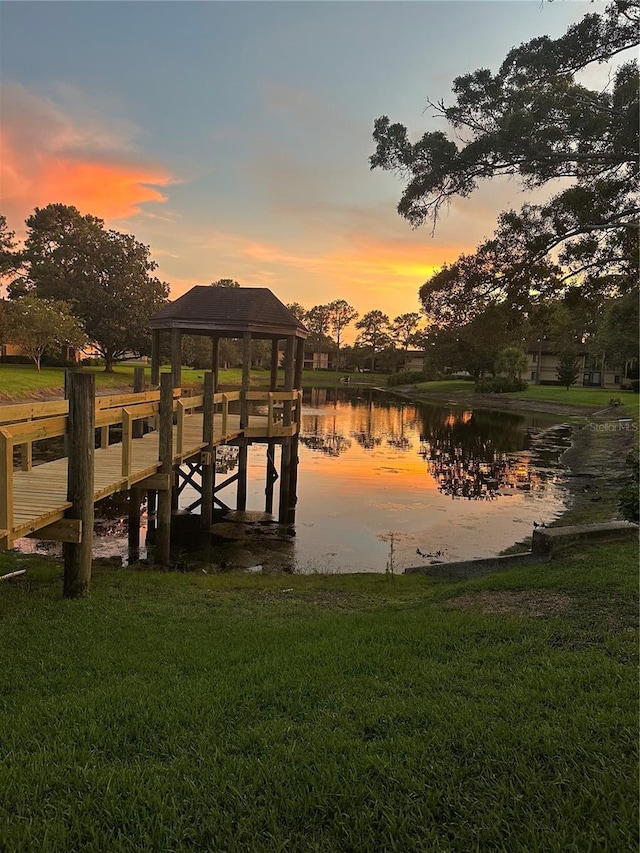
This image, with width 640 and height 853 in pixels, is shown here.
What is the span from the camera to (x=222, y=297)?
53.0 feet

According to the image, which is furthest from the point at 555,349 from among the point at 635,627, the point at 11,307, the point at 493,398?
the point at 635,627

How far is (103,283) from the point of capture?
156 feet

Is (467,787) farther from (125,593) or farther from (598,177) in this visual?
(598,177)

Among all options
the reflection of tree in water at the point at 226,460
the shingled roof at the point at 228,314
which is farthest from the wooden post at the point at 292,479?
the reflection of tree in water at the point at 226,460

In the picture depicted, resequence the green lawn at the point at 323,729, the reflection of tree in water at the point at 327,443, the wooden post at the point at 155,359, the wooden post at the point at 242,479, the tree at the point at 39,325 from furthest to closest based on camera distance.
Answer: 1. the tree at the point at 39,325
2. the reflection of tree in water at the point at 327,443
3. the wooden post at the point at 155,359
4. the wooden post at the point at 242,479
5. the green lawn at the point at 323,729

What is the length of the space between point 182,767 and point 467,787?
5.12 feet

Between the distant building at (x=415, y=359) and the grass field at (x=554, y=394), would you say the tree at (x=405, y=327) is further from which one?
the grass field at (x=554, y=394)

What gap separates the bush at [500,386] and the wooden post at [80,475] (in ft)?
189

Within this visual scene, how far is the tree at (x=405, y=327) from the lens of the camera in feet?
332

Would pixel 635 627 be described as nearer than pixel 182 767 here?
Result: No

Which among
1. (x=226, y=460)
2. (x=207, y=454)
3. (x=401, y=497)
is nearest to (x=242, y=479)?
(x=207, y=454)

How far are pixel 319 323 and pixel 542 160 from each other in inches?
4298

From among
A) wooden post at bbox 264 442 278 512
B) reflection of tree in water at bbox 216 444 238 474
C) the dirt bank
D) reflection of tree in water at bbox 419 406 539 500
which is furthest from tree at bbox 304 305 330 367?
wooden post at bbox 264 442 278 512

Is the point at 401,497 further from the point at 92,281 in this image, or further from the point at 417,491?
the point at 92,281
